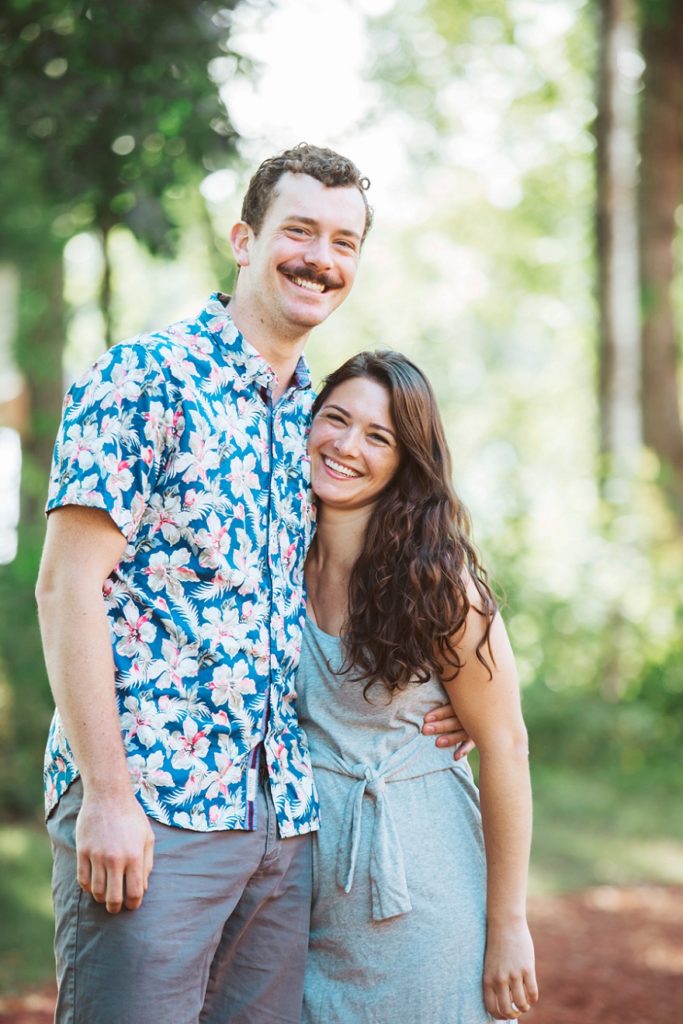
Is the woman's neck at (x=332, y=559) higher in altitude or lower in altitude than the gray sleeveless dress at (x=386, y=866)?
higher

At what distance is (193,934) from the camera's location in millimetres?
2393

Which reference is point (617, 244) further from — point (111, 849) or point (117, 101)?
point (111, 849)

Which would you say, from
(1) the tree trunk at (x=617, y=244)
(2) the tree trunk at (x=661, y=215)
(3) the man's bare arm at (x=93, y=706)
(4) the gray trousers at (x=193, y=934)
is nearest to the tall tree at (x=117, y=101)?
(3) the man's bare arm at (x=93, y=706)

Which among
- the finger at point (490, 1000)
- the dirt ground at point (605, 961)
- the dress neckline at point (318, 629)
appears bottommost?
the dirt ground at point (605, 961)

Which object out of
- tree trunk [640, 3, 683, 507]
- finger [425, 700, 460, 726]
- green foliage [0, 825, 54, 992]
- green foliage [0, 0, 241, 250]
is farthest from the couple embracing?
tree trunk [640, 3, 683, 507]

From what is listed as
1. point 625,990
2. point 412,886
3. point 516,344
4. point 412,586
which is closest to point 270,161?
point 412,586

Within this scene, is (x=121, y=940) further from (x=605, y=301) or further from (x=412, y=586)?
(x=605, y=301)

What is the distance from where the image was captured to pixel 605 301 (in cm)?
1053

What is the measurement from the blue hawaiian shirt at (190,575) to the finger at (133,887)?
124mm

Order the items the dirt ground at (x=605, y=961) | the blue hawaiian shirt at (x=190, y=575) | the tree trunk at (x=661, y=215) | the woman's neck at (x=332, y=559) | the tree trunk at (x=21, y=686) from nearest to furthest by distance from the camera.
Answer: the blue hawaiian shirt at (x=190, y=575) → the woman's neck at (x=332, y=559) → the dirt ground at (x=605, y=961) → the tree trunk at (x=21, y=686) → the tree trunk at (x=661, y=215)

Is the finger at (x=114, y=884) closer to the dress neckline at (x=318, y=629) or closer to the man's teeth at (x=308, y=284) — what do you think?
the dress neckline at (x=318, y=629)

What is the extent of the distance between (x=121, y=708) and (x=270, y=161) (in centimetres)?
140

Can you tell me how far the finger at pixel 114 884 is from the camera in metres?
2.22

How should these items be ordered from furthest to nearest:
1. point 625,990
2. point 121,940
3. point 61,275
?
1. point 61,275
2. point 625,990
3. point 121,940
